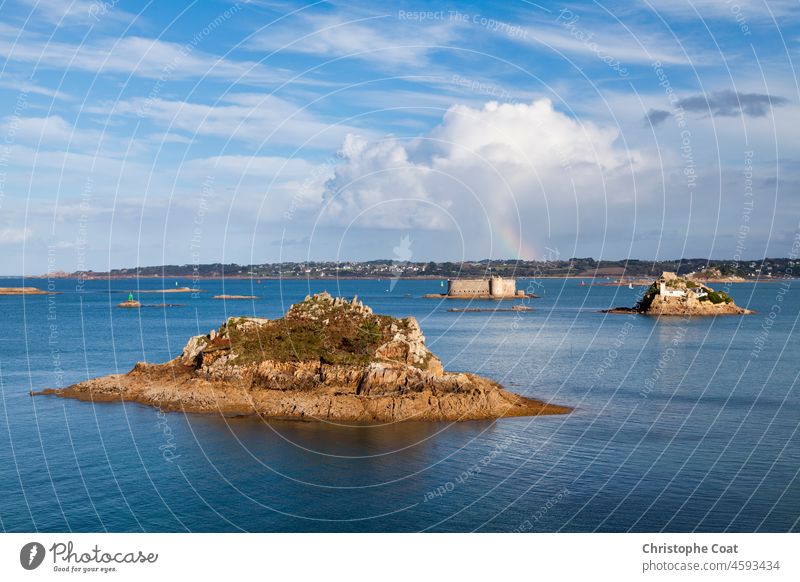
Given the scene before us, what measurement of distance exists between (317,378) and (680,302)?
382ft

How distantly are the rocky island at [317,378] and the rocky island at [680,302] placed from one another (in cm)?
10478

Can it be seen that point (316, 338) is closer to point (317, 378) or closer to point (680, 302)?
point (317, 378)

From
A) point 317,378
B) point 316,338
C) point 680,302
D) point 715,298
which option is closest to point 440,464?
point 317,378

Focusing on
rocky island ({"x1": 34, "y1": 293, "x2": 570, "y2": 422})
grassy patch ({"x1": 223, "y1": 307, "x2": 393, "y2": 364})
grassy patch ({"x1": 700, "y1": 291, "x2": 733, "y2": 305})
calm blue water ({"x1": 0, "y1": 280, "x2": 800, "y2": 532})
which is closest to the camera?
calm blue water ({"x1": 0, "y1": 280, "x2": 800, "y2": 532})

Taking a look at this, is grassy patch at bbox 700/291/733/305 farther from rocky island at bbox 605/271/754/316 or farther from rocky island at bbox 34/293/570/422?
rocky island at bbox 34/293/570/422

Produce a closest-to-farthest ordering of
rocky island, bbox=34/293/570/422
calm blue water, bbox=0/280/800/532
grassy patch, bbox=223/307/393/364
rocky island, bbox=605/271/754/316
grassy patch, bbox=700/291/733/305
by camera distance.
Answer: calm blue water, bbox=0/280/800/532, rocky island, bbox=34/293/570/422, grassy patch, bbox=223/307/393/364, rocky island, bbox=605/271/754/316, grassy patch, bbox=700/291/733/305

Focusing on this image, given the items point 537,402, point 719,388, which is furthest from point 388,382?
point 719,388

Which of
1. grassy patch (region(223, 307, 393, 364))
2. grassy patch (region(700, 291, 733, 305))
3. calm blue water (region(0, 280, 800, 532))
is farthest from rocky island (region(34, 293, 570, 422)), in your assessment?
grassy patch (region(700, 291, 733, 305))

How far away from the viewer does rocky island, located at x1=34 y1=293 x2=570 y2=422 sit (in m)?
51.0

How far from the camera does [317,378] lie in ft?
179

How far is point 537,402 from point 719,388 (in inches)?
704

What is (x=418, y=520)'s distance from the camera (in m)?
31.3

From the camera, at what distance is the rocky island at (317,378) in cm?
5100

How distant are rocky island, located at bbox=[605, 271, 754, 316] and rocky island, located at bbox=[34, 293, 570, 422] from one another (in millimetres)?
104784
